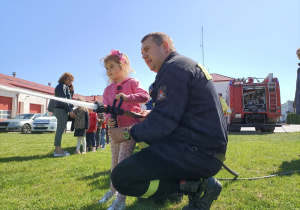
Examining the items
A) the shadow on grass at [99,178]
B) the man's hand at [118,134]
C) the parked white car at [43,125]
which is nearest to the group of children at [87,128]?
the shadow on grass at [99,178]

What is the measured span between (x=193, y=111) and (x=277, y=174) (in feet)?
9.29

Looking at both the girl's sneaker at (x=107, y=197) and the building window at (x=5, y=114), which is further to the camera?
the building window at (x=5, y=114)

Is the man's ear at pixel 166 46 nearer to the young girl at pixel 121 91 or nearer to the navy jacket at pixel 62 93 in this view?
the young girl at pixel 121 91

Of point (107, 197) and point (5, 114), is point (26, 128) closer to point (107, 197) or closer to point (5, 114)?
point (5, 114)

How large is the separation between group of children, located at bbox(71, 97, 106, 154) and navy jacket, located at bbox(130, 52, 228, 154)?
5.22 metres

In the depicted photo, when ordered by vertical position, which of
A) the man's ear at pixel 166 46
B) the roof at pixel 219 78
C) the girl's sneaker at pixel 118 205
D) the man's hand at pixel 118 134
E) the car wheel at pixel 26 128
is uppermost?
the roof at pixel 219 78

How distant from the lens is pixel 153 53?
6.51 feet

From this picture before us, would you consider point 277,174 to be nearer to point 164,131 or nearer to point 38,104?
point 164,131

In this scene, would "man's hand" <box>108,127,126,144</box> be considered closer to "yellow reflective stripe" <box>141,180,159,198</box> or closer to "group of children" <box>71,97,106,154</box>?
"yellow reflective stripe" <box>141,180,159,198</box>

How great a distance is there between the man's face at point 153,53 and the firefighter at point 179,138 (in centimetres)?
29

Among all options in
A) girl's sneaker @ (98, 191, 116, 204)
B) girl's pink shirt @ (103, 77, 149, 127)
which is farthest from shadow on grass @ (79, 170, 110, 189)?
girl's pink shirt @ (103, 77, 149, 127)

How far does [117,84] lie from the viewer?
2.77m

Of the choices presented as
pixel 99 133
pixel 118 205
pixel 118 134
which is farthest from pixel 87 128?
pixel 118 134

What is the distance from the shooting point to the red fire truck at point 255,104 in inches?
569
